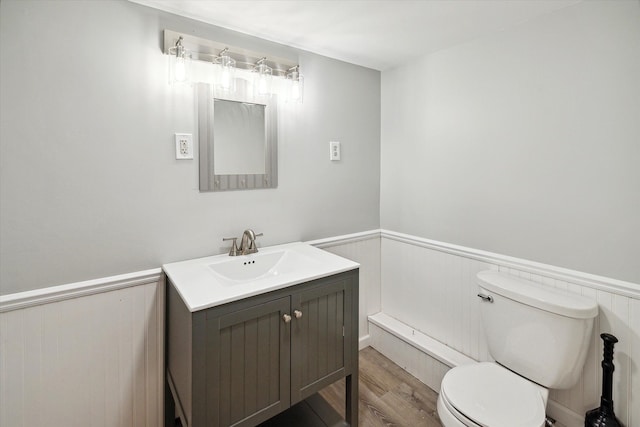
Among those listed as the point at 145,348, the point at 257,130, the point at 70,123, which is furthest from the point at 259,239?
the point at 70,123

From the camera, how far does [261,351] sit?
1.33 meters

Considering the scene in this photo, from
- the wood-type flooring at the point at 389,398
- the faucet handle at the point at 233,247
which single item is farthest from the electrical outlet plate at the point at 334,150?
the wood-type flooring at the point at 389,398

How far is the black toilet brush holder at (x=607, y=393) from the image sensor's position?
51.8 inches

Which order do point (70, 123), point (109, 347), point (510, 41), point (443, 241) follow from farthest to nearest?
point (443, 241)
point (510, 41)
point (109, 347)
point (70, 123)

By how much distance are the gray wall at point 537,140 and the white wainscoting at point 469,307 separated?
0.08 meters

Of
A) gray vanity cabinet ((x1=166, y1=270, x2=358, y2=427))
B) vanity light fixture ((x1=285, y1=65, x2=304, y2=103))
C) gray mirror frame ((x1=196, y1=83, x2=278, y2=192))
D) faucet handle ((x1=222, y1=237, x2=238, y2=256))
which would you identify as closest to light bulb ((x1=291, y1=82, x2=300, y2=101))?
vanity light fixture ((x1=285, y1=65, x2=304, y2=103))

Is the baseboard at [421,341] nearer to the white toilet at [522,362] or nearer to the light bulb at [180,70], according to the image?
the white toilet at [522,362]

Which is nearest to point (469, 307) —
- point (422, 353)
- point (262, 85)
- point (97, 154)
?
point (422, 353)

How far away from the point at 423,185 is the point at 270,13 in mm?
1384

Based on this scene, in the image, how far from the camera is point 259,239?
186cm

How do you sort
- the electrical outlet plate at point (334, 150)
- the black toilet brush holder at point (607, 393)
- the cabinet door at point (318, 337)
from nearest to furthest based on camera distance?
the black toilet brush holder at point (607, 393) < the cabinet door at point (318, 337) < the electrical outlet plate at point (334, 150)

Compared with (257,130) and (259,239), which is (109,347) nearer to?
(259,239)

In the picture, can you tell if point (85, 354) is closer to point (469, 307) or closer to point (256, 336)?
point (256, 336)

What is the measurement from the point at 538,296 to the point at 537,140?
30.2 inches
